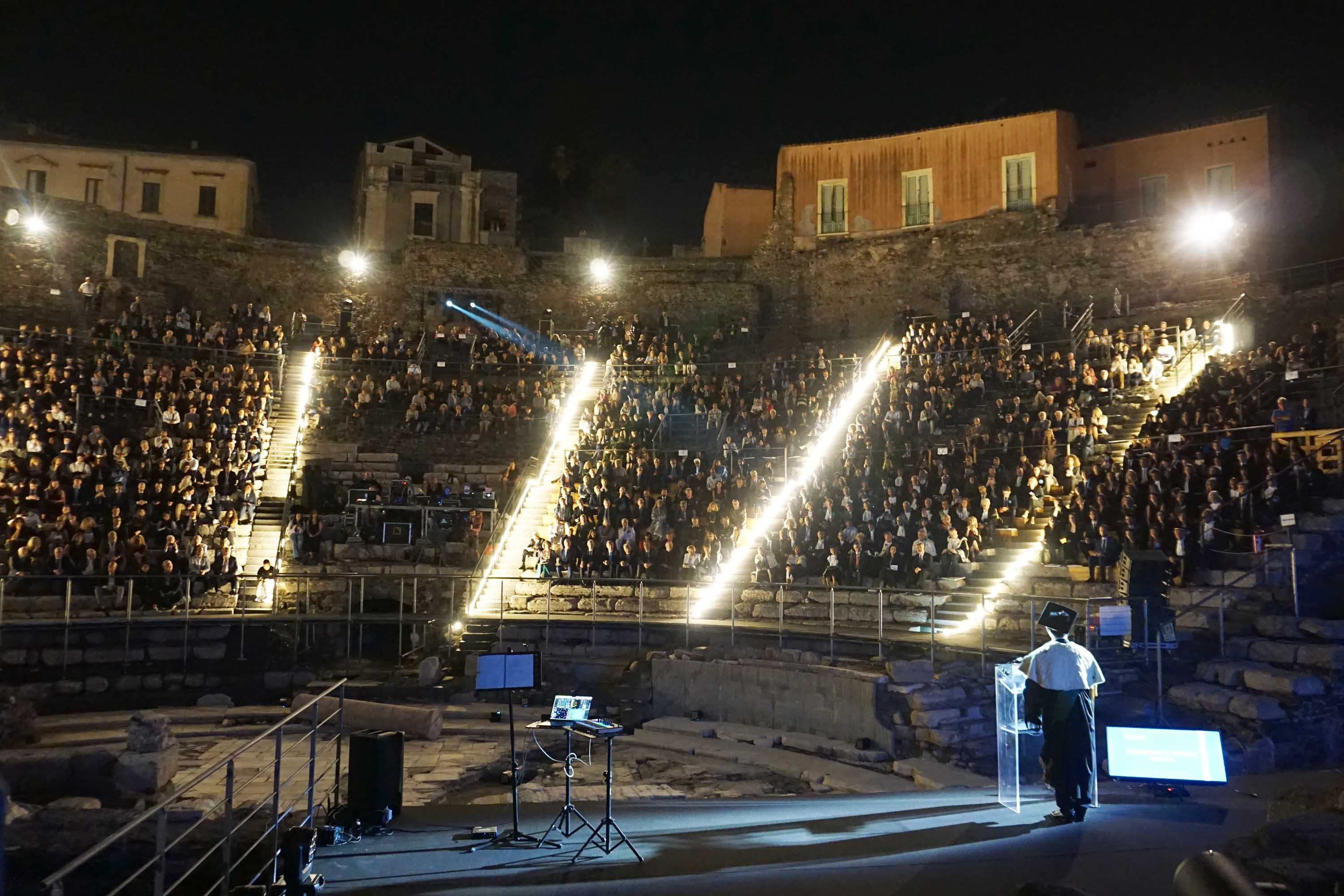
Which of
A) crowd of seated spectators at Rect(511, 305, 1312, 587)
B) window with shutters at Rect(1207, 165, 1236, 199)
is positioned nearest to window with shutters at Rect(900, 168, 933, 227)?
window with shutters at Rect(1207, 165, 1236, 199)

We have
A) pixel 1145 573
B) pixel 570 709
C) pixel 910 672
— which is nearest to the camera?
pixel 570 709

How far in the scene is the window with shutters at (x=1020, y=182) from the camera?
1158 inches

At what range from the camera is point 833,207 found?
32.0 m

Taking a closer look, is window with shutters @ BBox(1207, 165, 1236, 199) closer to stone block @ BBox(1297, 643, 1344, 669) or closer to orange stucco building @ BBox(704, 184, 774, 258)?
orange stucco building @ BBox(704, 184, 774, 258)

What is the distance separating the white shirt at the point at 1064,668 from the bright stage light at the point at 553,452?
34.3ft

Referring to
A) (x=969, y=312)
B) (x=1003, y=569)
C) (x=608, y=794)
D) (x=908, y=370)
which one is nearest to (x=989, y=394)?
(x=908, y=370)

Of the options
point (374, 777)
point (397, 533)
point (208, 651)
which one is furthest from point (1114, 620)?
point (397, 533)

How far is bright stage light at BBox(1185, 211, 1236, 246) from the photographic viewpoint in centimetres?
2658

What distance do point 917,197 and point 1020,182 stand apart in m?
3.08

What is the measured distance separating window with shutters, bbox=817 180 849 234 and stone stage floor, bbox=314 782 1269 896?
1036 inches

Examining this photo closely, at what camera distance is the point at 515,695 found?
1434cm

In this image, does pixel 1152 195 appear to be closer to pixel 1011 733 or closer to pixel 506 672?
pixel 1011 733

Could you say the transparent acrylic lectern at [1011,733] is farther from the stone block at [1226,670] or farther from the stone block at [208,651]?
the stone block at [208,651]

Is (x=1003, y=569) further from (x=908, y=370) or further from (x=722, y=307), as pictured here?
(x=722, y=307)
